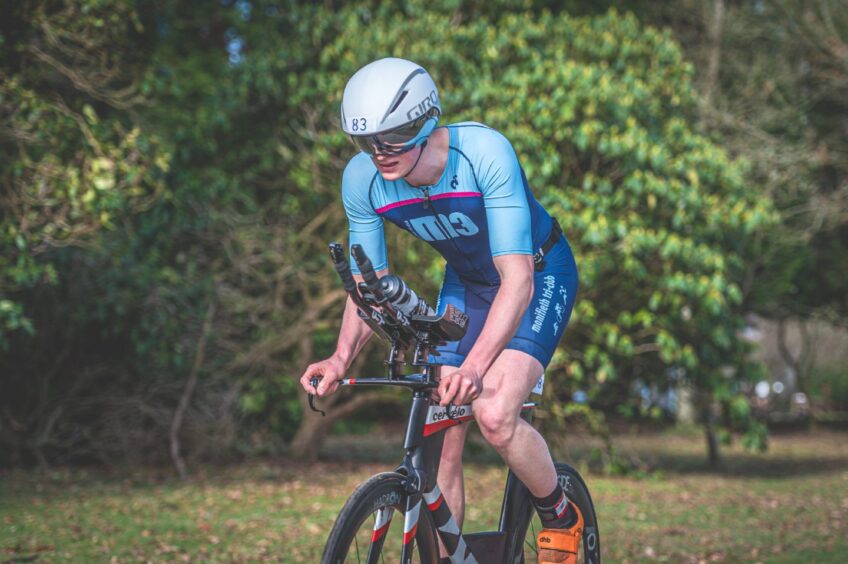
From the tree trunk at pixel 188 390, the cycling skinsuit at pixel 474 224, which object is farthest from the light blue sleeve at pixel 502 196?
the tree trunk at pixel 188 390

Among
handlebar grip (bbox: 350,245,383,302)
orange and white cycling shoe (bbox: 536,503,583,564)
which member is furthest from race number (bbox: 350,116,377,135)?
orange and white cycling shoe (bbox: 536,503,583,564)

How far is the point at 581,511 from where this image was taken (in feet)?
15.7

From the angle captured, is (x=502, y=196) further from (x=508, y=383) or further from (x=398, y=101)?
(x=508, y=383)

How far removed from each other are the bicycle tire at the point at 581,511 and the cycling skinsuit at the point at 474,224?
2.32 feet

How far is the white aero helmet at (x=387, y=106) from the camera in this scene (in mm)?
3564

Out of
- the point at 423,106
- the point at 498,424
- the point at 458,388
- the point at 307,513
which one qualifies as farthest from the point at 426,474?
the point at 307,513

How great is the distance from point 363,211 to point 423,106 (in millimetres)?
564

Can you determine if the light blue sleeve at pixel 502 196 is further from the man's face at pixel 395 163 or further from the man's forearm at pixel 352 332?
the man's forearm at pixel 352 332

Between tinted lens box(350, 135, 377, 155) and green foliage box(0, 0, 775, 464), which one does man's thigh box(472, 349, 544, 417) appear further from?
green foliage box(0, 0, 775, 464)

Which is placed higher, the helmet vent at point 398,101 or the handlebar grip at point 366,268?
the helmet vent at point 398,101

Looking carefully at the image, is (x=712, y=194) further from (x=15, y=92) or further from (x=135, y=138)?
(x=15, y=92)

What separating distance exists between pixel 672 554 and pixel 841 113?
15256 millimetres

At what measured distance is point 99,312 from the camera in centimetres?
1127

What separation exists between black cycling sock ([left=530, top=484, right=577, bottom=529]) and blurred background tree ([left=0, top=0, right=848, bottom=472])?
640 centimetres
